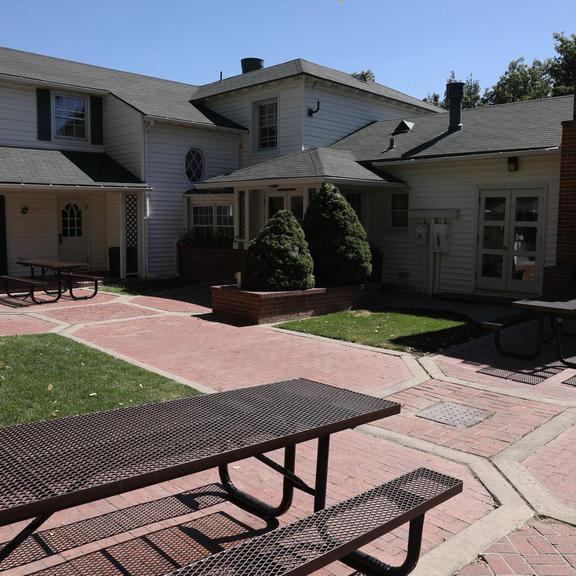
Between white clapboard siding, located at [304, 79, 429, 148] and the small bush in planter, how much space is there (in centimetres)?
689

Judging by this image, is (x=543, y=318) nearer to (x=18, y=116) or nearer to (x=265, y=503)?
(x=265, y=503)

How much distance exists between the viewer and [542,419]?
610 centimetres

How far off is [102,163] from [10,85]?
3.22m

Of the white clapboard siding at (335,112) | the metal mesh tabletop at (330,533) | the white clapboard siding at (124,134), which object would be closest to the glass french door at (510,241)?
the white clapboard siding at (335,112)

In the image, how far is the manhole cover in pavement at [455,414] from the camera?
19.8 ft

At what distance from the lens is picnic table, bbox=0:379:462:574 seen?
2572mm

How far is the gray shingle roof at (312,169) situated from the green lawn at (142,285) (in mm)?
3101

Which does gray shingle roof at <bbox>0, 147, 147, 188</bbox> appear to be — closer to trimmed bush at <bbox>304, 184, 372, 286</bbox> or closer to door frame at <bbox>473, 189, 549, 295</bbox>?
trimmed bush at <bbox>304, 184, 372, 286</bbox>

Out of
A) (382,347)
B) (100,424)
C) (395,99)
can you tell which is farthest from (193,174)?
(100,424)

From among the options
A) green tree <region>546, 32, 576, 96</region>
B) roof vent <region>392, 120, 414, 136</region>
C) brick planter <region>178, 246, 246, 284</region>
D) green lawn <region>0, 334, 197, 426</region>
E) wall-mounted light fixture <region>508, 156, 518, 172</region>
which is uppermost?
green tree <region>546, 32, 576, 96</region>

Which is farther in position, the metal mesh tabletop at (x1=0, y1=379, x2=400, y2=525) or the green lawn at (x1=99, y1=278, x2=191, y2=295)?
the green lawn at (x1=99, y1=278, x2=191, y2=295)

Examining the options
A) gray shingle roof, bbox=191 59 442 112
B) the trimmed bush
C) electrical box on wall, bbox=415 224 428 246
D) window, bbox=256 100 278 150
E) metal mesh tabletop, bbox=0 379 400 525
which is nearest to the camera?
metal mesh tabletop, bbox=0 379 400 525

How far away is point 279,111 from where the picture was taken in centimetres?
1905

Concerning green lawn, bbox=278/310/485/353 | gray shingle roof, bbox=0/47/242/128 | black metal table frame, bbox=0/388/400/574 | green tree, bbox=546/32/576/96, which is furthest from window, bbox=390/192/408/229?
green tree, bbox=546/32/576/96
